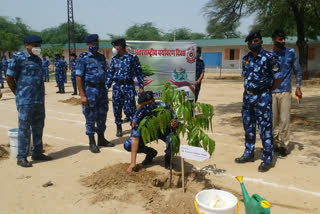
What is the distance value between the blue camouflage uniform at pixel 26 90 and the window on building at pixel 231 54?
26.8 metres

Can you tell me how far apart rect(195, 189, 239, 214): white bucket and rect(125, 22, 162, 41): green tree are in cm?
4947

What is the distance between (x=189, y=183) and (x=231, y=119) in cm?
421

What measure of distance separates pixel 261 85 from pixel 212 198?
6.56 feet

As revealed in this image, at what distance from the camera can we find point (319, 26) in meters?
20.4

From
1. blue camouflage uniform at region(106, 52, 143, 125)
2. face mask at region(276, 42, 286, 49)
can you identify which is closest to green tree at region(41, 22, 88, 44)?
blue camouflage uniform at region(106, 52, 143, 125)

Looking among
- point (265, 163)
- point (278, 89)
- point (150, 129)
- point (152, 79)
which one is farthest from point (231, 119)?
point (150, 129)

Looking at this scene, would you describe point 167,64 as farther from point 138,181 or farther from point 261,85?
point 138,181

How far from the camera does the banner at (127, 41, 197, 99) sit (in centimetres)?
757

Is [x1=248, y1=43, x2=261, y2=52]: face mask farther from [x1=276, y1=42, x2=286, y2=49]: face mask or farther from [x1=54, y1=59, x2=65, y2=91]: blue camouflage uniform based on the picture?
[x1=54, y1=59, x2=65, y2=91]: blue camouflage uniform

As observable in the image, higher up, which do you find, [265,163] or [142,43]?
[142,43]

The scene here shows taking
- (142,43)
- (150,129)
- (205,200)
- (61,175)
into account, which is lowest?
(61,175)

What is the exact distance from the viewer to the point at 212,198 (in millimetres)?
2787

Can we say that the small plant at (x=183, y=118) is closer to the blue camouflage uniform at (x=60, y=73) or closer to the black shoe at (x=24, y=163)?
the black shoe at (x=24, y=163)

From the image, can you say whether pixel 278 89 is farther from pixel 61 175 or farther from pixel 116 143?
pixel 61 175
